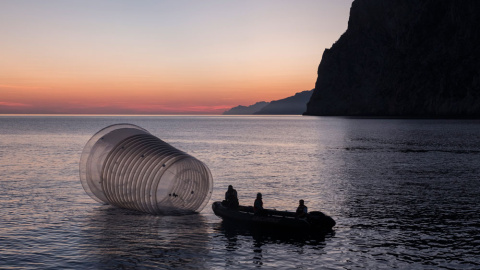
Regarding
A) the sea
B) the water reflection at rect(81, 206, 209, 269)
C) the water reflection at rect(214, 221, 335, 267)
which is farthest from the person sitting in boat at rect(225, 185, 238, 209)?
the water reflection at rect(81, 206, 209, 269)

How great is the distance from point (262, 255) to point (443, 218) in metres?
10.7

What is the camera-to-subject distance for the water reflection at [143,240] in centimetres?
1673

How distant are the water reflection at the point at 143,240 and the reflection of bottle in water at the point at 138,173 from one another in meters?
0.69

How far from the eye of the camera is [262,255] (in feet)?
58.2

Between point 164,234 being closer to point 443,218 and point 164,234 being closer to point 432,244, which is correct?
point 432,244

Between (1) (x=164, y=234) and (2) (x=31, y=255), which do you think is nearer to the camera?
(2) (x=31, y=255)

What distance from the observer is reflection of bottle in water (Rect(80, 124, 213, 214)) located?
22.0m

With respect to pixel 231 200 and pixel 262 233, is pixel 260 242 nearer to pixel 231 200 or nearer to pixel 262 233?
pixel 262 233

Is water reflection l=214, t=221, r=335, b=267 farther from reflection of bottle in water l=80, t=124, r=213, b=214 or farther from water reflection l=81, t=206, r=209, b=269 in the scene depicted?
reflection of bottle in water l=80, t=124, r=213, b=214

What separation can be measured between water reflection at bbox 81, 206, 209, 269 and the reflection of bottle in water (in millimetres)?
695

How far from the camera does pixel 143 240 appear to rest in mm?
19203

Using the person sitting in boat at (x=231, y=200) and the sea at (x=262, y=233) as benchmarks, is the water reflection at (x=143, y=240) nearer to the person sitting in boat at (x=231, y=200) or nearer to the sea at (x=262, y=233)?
the sea at (x=262, y=233)

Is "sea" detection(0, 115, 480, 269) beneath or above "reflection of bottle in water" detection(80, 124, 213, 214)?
beneath

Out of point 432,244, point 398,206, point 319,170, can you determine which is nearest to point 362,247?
point 432,244
